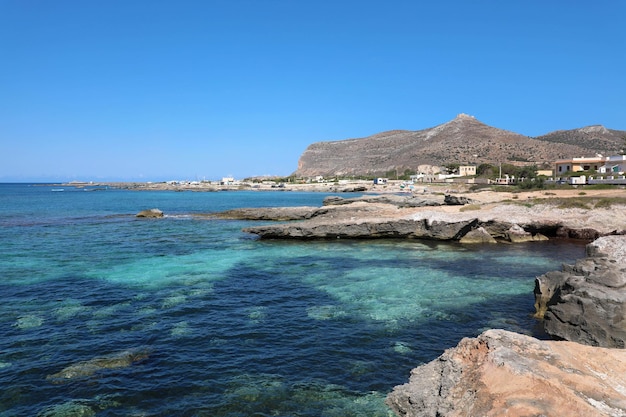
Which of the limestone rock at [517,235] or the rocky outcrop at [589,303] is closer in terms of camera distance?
the rocky outcrop at [589,303]

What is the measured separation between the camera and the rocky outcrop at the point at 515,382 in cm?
559

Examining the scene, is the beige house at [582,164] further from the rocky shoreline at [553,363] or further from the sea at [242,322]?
the rocky shoreline at [553,363]

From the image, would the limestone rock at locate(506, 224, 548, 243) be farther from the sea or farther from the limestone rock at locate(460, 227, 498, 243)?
the sea

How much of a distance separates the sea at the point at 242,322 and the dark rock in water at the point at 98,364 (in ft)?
0.16

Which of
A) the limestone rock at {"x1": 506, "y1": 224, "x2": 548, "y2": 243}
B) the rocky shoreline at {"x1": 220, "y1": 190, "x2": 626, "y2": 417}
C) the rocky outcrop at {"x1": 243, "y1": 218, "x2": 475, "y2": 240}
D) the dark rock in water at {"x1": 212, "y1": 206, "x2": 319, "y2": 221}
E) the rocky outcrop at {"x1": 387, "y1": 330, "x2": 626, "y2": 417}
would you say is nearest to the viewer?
the rocky outcrop at {"x1": 387, "y1": 330, "x2": 626, "y2": 417}

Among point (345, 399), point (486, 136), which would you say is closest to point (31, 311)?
point (345, 399)

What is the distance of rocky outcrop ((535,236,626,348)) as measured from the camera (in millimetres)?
10258

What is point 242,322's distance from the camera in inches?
551

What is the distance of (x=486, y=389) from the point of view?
20.8 ft

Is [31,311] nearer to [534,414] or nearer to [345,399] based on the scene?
[345,399]

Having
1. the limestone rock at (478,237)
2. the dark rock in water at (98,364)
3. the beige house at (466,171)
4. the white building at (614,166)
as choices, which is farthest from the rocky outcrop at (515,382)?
the beige house at (466,171)

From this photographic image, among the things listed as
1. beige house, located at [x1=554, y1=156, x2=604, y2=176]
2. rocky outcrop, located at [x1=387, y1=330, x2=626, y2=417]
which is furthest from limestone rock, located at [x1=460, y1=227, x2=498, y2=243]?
beige house, located at [x1=554, y1=156, x2=604, y2=176]

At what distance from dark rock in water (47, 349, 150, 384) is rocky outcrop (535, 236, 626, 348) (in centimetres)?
1183

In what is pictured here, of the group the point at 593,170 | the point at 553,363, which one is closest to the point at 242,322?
the point at 553,363
